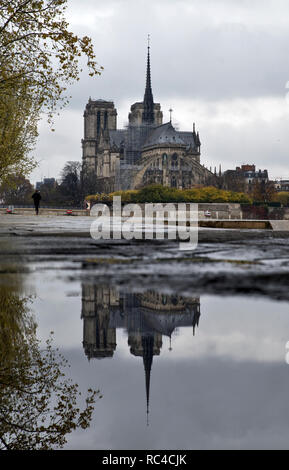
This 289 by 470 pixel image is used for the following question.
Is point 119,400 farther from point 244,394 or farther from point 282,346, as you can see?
point 282,346

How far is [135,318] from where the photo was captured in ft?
11.6

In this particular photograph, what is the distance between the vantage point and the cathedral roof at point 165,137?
438 ft

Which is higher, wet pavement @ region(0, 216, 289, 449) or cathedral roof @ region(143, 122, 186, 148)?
cathedral roof @ region(143, 122, 186, 148)

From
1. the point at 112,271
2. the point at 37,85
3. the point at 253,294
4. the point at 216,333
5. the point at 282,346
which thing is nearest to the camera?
the point at 282,346

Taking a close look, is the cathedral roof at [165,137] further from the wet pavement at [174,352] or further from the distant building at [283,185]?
the wet pavement at [174,352]

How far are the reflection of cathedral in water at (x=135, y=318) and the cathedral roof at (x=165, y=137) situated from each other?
128520 millimetres

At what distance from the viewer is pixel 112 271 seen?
6297 millimetres

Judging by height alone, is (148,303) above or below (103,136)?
below

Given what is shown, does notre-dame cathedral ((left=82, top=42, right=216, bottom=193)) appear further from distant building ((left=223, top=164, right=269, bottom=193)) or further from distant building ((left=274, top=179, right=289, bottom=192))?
distant building ((left=274, top=179, right=289, bottom=192))

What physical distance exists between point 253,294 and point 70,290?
157 centimetres

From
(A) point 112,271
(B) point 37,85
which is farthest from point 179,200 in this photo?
(A) point 112,271

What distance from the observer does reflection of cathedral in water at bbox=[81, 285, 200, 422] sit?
2.88 meters

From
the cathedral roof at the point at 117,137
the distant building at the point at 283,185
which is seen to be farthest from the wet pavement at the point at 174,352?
the distant building at the point at 283,185

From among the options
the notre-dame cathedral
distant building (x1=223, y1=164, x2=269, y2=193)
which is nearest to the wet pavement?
the notre-dame cathedral
